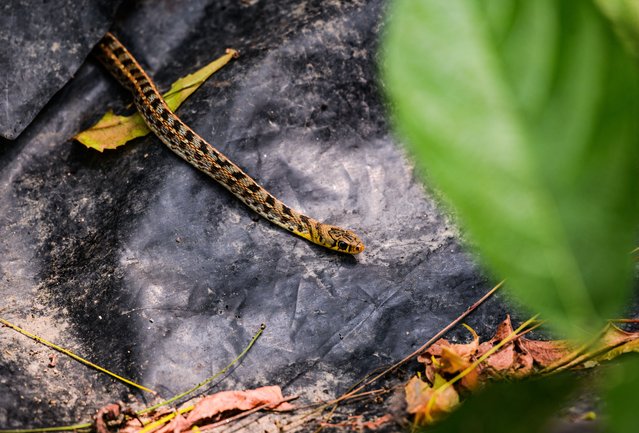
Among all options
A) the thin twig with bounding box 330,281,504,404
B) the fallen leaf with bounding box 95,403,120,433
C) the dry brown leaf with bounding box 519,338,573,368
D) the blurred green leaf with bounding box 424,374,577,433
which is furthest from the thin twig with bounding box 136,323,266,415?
the blurred green leaf with bounding box 424,374,577,433

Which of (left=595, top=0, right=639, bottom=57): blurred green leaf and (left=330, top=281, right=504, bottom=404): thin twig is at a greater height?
(left=595, top=0, right=639, bottom=57): blurred green leaf

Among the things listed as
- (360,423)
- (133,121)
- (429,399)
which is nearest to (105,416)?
(360,423)

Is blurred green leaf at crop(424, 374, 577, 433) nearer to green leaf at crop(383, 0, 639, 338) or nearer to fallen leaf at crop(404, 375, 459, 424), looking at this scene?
green leaf at crop(383, 0, 639, 338)

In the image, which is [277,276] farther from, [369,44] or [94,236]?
[369,44]

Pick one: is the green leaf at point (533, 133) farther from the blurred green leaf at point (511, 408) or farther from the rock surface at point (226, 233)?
the rock surface at point (226, 233)

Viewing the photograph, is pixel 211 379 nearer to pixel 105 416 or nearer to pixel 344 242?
pixel 105 416
